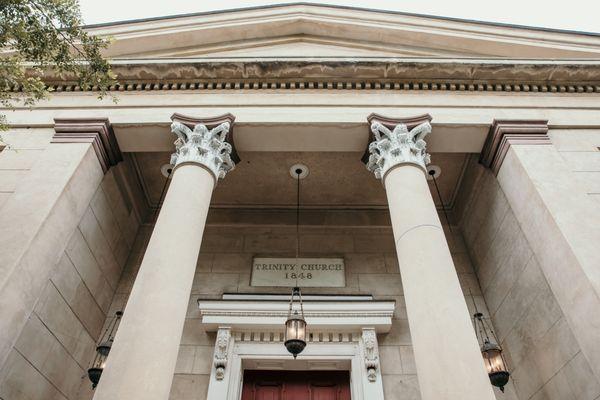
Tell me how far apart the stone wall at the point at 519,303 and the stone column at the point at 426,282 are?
232 centimetres

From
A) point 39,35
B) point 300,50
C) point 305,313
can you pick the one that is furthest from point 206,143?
point 300,50

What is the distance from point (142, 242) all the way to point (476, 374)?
7.99 metres

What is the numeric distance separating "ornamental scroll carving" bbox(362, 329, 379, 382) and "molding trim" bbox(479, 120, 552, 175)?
405 centimetres

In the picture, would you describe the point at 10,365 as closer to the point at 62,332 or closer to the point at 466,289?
the point at 62,332

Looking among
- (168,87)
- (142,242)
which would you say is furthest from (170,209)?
(142,242)

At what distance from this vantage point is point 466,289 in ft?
30.1

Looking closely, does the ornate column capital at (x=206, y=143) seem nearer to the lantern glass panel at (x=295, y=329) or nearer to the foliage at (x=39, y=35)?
the foliage at (x=39, y=35)

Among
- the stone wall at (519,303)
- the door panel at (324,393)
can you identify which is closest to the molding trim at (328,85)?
the stone wall at (519,303)

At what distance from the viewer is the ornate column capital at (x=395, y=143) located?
23.6 feet

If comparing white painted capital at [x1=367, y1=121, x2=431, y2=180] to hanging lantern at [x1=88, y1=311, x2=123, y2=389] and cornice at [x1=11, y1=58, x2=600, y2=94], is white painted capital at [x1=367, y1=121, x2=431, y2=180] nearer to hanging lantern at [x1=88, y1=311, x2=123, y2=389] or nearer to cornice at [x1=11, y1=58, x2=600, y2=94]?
cornice at [x1=11, y1=58, x2=600, y2=94]

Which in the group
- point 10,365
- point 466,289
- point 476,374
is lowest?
point 476,374

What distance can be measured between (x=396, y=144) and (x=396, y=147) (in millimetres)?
109

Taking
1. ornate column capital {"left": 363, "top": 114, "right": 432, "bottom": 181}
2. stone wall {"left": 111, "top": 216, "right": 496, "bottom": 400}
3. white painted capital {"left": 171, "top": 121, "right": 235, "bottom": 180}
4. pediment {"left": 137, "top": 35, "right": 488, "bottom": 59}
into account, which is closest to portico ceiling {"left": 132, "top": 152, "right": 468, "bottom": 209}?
stone wall {"left": 111, "top": 216, "right": 496, "bottom": 400}

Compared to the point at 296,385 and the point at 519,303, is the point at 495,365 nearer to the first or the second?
the point at 519,303
